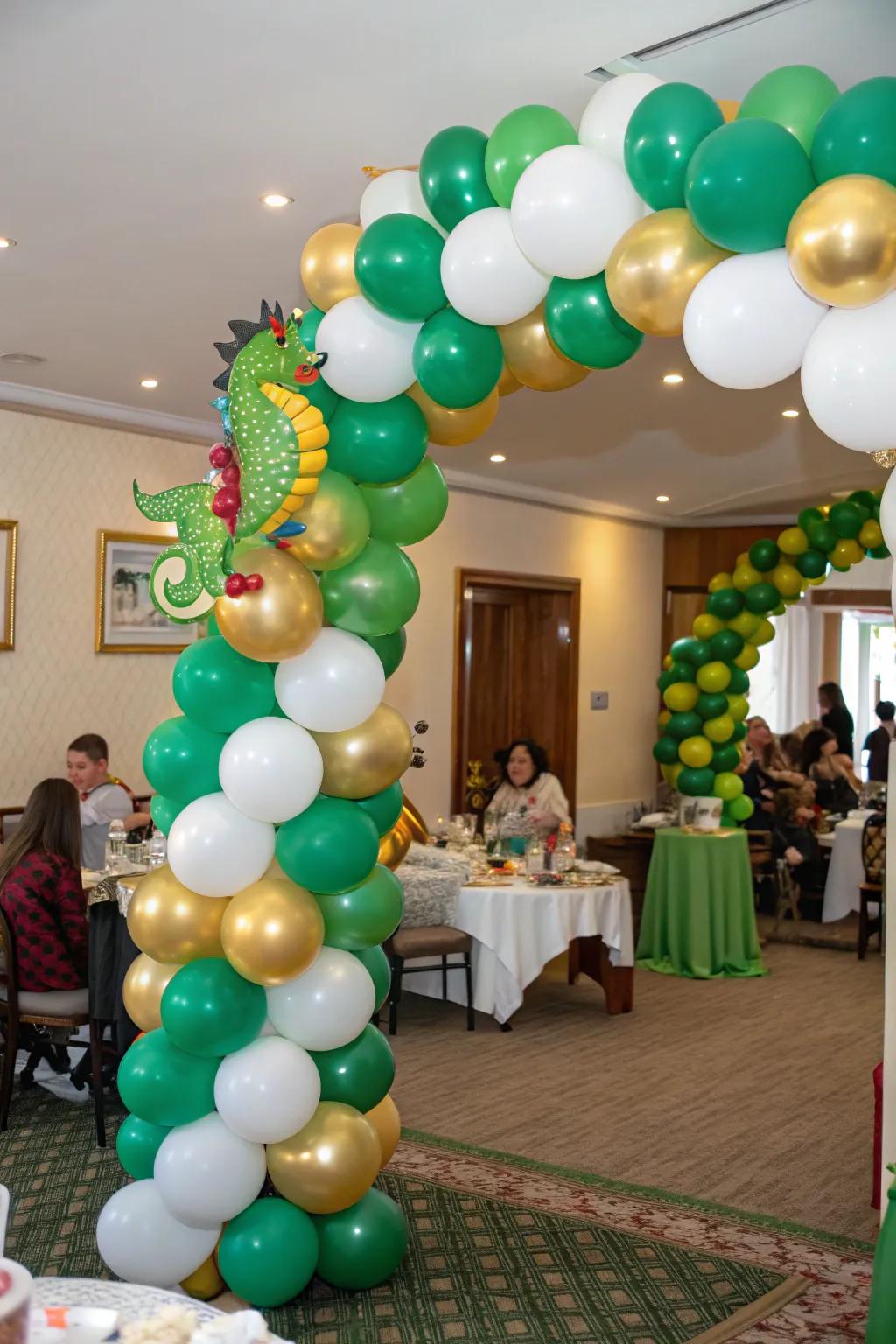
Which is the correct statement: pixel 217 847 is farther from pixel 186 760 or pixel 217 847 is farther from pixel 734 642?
pixel 734 642

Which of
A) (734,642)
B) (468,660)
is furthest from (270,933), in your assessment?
(468,660)

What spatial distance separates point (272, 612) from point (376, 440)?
0.53 metres

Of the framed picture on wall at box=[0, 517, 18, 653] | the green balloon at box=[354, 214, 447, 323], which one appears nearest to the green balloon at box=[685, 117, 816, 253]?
the green balloon at box=[354, 214, 447, 323]

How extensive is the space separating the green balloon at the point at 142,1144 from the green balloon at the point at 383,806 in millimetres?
949

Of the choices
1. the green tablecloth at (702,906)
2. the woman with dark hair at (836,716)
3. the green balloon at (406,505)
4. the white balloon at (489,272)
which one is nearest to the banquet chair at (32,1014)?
the green balloon at (406,505)

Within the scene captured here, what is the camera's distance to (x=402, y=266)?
3.11 meters

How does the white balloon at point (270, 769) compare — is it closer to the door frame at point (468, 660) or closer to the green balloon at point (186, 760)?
the green balloon at point (186, 760)

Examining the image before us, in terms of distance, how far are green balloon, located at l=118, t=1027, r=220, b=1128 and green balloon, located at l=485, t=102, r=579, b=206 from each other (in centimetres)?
220

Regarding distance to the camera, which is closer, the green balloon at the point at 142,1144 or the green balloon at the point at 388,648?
the green balloon at the point at 142,1144

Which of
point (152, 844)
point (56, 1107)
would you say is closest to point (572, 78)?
point (152, 844)

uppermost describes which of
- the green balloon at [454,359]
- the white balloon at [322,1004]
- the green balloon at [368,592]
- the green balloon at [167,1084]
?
the green balloon at [454,359]

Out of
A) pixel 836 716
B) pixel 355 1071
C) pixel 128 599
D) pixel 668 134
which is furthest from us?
pixel 836 716

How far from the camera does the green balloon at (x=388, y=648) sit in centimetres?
362

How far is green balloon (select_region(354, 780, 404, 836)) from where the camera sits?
354 cm
